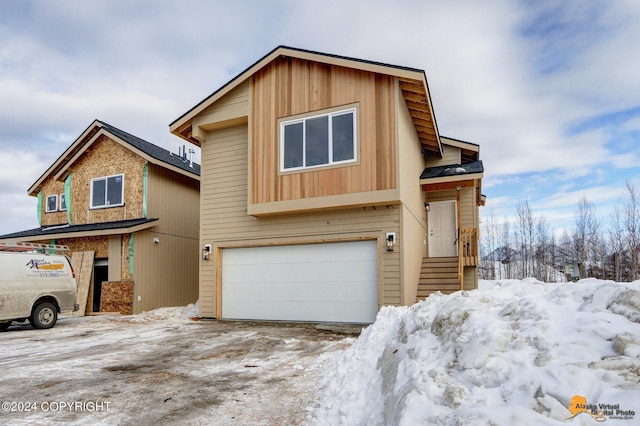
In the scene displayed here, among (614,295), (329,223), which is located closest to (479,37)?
(329,223)

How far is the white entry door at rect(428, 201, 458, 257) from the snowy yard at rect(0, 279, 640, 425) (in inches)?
270

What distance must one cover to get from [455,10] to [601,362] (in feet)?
32.7

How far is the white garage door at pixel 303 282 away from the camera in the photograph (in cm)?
946

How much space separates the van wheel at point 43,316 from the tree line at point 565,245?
75.7ft

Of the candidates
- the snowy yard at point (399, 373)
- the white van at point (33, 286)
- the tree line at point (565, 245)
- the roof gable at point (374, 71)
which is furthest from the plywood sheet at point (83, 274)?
the tree line at point (565, 245)

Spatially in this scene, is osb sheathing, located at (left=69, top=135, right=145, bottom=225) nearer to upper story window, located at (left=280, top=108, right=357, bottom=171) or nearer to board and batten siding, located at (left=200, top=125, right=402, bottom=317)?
board and batten siding, located at (left=200, top=125, right=402, bottom=317)

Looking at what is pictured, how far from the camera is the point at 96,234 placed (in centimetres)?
1369

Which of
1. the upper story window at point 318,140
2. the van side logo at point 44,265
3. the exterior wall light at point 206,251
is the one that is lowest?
the van side logo at point 44,265

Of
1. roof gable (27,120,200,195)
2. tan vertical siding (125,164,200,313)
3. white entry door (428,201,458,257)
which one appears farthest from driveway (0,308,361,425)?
roof gable (27,120,200,195)

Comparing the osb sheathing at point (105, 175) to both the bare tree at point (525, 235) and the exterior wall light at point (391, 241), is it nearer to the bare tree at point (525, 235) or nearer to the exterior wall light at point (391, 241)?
the exterior wall light at point (391, 241)

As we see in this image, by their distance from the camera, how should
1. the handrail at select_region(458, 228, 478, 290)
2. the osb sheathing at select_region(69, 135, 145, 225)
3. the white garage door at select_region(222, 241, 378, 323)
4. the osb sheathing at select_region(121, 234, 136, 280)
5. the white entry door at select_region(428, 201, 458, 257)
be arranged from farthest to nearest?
the osb sheathing at select_region(69, 135, 145, 225) < the osb sheathing at select_region(121, 234, 136, 280) < the white entry door at select_region(428, 201, 458, 257) < the handrail at select_region(458, 228, 478, 290) < the white garage door at select_region(222, 241, 378, 323)

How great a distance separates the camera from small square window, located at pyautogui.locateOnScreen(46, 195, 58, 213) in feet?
54.3

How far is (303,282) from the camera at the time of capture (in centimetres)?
1009

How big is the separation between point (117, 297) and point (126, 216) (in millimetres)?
3054
